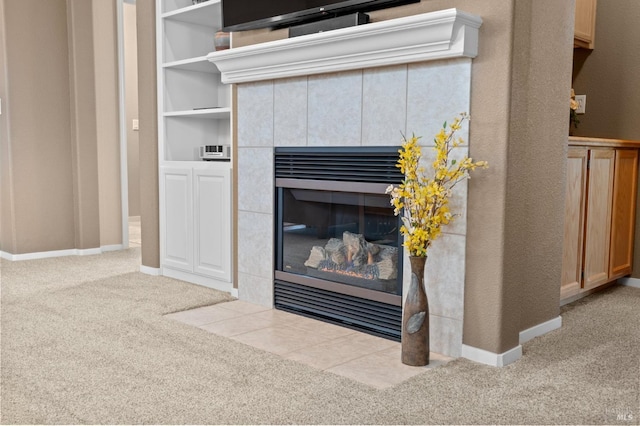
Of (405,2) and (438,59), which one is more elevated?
(405,2)

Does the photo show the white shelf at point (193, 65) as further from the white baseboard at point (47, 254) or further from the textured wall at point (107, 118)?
the white baseboard at point (47, 254)

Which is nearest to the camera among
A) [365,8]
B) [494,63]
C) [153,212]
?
[494,63]

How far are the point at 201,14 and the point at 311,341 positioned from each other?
7.32 feet

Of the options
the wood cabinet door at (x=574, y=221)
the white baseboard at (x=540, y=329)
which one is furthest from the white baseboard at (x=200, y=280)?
the wood cabinet door at (x=574, y=221)

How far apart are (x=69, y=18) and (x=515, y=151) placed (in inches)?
148

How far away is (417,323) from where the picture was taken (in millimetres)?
2289

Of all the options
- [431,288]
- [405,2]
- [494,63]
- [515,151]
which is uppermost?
[405,2]

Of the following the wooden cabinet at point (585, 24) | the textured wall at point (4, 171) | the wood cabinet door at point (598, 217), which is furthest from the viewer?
the textured wall at point (4, 171)

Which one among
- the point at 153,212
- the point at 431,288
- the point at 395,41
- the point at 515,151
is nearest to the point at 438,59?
the point at 395,41

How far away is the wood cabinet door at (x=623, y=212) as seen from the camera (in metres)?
3.49

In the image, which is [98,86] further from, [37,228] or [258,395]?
[258,395]

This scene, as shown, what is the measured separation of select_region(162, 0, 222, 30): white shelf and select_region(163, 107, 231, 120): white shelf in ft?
1.98

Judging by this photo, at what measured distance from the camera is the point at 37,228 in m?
4.59

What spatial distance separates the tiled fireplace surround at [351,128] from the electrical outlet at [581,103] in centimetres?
190
